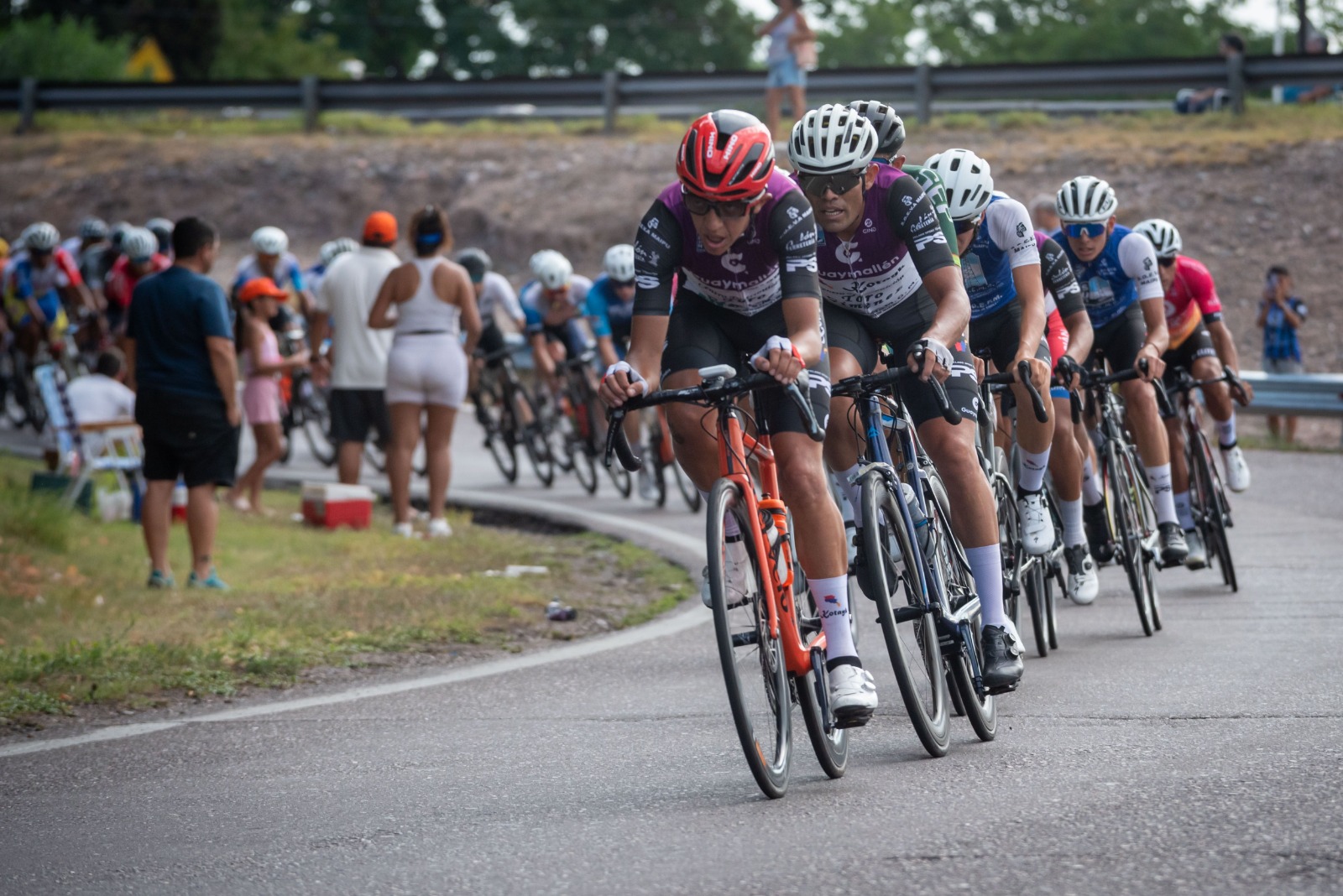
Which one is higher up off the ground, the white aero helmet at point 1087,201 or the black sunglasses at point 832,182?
the black sunglasses at point 832,182

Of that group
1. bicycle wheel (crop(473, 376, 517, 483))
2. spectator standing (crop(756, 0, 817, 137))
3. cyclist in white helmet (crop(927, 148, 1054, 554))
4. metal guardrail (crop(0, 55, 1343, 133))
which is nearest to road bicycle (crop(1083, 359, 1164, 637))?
cyclist in white helmet (crop(927, 148, 1054, 554))

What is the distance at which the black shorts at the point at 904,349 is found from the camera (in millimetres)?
6832

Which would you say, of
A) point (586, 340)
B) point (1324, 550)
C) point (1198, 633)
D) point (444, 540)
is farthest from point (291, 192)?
point (1198, 633)

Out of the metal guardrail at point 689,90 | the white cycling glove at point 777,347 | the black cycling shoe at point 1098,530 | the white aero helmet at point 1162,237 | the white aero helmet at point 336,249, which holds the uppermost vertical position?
the metal guardrail at point 689,90

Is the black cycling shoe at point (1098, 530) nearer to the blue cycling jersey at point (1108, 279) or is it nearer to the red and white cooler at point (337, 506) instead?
the blue cycling jersey at point (1108, 279)

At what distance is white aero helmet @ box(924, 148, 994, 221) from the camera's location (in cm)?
792

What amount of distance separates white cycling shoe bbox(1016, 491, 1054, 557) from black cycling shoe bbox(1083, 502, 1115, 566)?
938 millimetres

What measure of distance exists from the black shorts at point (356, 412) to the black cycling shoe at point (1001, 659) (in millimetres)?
8197

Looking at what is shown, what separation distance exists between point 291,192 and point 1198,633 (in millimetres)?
23267

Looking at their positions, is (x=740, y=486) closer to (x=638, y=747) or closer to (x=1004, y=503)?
(x=638, y=747)

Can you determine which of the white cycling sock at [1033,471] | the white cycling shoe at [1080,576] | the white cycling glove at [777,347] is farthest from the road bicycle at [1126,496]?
the white cycling glove at [777,347]

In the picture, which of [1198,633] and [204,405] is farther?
[204,405]

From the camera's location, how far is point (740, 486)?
18.5 ft

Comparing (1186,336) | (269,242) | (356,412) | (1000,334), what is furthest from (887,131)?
(269,242)
